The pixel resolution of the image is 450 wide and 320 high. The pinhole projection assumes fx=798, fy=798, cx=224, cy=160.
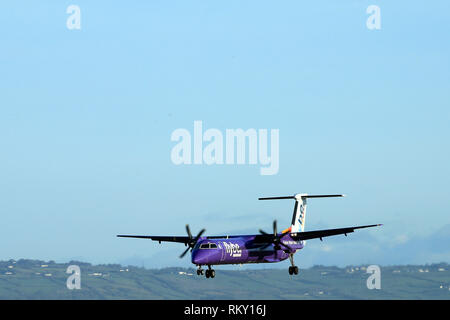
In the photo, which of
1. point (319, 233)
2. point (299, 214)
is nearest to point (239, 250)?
point (319, 233)

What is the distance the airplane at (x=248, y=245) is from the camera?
92.6 m

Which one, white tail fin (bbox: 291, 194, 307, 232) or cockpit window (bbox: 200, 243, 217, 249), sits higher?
white tail fin (bbox: 291, 194, 307, 232)

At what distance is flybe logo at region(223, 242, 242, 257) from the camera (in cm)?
9488

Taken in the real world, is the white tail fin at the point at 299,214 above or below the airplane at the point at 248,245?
above

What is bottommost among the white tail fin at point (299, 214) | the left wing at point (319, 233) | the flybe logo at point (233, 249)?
the flybe logo at point (233, 249)

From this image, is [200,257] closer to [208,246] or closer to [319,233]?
[208,246]

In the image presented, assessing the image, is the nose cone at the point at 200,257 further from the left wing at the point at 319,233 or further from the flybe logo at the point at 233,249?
the left wing at the point at 319,233

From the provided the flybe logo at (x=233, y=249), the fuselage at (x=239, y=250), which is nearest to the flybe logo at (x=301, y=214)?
the fuselage at (x=239, y=250)

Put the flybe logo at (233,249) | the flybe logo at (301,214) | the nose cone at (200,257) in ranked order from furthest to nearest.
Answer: the flybe logo at (301,214) → the flybe logo at (233,249) → the nose cone at (200,257)

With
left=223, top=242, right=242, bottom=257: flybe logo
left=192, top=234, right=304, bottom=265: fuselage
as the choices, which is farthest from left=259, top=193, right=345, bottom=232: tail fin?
left=223, top=242, right=242, bottom=257: flybe logo

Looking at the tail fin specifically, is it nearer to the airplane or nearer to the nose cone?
the airplane
